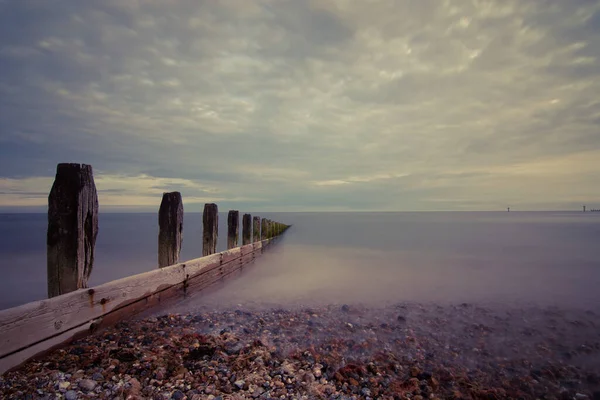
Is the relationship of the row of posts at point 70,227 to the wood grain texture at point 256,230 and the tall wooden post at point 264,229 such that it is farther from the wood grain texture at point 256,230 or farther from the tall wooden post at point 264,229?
the tall wooden post at point 264,229

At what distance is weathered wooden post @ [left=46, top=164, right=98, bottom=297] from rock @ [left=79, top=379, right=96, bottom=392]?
1215 millimetres

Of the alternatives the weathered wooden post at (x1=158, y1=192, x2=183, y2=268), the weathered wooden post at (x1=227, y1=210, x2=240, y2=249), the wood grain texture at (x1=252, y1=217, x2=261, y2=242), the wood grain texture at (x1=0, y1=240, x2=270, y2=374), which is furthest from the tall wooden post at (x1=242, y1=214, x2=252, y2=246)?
the weathered wooden post at (x1=158, y1=192, x2=183, y2=268)

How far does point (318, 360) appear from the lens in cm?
424

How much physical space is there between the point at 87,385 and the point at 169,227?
12.0 ft

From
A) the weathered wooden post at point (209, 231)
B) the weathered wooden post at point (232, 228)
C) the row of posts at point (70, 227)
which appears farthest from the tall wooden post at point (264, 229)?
the row of posts at point (70, 227)

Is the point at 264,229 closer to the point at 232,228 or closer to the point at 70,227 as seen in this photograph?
the point at 232,228

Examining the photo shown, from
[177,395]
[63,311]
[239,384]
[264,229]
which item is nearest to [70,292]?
[63,311]

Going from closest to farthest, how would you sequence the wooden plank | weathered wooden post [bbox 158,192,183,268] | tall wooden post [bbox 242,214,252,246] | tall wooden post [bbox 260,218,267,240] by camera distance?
the wooden plank
weathered wooden post [bbox 158,192,183,268]
tall wooden post [bbox 242,214,252,246]
tall wooden post [bbox 260,218,267,240]

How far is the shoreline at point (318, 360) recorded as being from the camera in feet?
10.9

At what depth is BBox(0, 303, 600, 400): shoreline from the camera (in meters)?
3.33

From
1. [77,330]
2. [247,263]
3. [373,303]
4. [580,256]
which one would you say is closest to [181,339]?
[77,330]

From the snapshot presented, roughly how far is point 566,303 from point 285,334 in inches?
305

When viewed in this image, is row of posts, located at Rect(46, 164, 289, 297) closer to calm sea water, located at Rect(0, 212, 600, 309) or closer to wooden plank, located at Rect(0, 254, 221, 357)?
wooden plank, located at Rect(0, 254, 221, 357)

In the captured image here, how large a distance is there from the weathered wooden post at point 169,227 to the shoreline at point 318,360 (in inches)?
49.3
